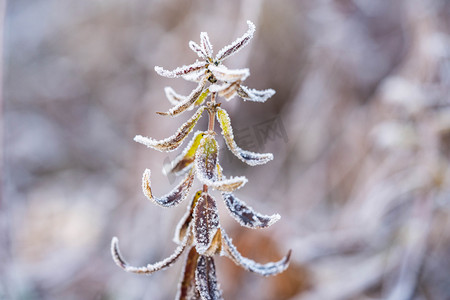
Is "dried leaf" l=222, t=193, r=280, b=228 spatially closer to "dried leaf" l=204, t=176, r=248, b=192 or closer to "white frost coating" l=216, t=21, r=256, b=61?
"dried leaf" l=204, t=176, r=248, b=192

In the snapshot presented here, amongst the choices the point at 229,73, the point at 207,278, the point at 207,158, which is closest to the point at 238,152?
the point at 207,158

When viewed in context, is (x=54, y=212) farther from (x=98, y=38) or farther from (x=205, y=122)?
(x=98, y=38)

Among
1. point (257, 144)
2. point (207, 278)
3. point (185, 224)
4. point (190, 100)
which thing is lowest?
point (207, 278)

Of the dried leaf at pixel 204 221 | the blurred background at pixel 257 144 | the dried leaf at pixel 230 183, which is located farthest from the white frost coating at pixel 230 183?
the blurred background at pixel 257 144

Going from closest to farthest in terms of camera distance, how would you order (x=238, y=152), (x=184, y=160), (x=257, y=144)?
(x=238, y=152) < (x=184, y=160) < (x=257, y=144)

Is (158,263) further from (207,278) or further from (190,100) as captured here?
(190,100)

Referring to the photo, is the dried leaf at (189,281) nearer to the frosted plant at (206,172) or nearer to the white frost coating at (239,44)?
the frosted plant at (206,172)

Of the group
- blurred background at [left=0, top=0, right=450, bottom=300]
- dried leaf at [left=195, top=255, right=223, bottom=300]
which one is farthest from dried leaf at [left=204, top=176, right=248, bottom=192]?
blurred background at [left=0, top=0, right=450, bottom=300]
